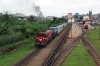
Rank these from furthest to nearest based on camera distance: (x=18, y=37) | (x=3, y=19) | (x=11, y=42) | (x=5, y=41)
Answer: (x=3, y=19)
(x=18, y=37)
(x=11, y=42)
(x=5, y=41)

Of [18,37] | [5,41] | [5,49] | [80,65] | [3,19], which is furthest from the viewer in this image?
[3,19]

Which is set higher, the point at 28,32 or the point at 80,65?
the point at 28,32

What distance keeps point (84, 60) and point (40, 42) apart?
50.0 ft

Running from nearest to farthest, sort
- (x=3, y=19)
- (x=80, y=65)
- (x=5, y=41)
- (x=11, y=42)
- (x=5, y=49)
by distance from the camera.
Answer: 1. (x=80, y=65)
2. (x=5, y=49)
3. (x=5, y=41)
4. (x=11, y=42)
5. (x=3, y=19)

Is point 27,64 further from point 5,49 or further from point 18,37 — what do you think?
point 18,37

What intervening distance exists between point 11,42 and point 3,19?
27145 mm

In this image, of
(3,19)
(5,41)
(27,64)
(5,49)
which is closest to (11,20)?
(3,19)

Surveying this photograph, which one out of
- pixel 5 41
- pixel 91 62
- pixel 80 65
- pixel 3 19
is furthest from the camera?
pixel 3 19

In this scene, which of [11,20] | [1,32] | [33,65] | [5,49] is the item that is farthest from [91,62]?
[11,20]

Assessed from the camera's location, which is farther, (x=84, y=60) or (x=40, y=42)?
(x=40, y=42)

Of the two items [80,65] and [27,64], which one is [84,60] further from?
[27,64]

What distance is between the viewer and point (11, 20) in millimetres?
78375

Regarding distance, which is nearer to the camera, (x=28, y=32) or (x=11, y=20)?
(x=28, y=32)

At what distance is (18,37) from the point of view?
56.1 m
